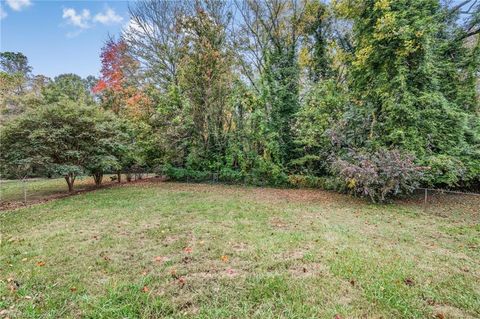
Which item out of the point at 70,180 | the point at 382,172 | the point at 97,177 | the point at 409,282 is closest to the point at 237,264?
the point at 409,282

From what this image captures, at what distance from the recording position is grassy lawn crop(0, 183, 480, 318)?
8.46ft

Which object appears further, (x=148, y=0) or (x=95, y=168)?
(x=148, y=0)

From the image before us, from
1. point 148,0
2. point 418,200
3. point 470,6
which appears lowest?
point 418,200

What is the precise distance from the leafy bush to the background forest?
0.14 feet

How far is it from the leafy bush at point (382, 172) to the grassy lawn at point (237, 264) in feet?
3.57

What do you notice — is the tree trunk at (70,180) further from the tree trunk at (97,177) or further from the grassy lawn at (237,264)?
the grassy lawn at (237,264)

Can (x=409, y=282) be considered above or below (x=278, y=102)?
Result: below

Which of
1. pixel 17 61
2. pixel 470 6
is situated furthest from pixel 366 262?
pixel 17 61

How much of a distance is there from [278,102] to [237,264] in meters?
9.64

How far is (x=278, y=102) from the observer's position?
12.0 meters

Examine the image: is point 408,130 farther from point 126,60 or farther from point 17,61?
point 17,61

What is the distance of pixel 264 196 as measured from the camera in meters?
9.07

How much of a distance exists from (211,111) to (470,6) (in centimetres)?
1116

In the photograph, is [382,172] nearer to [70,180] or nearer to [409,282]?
[409,282]
